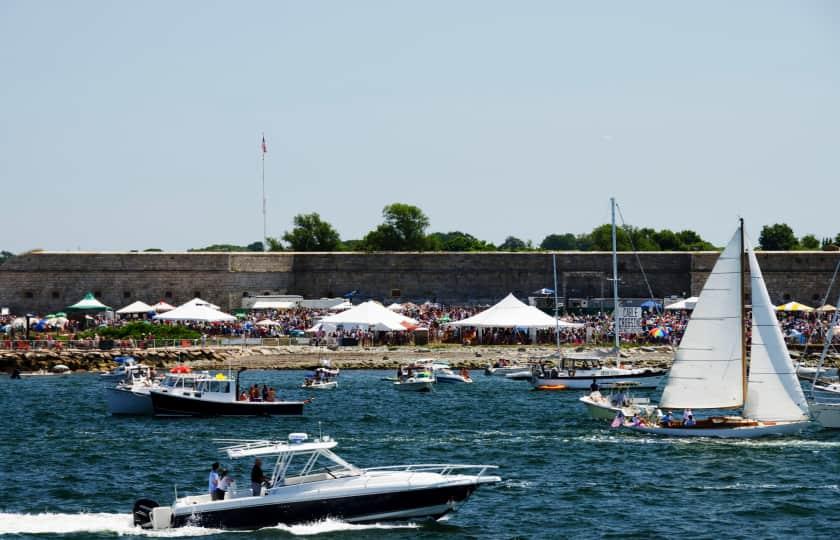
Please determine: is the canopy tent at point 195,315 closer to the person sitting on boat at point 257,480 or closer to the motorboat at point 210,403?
the motorboat at point 210,403

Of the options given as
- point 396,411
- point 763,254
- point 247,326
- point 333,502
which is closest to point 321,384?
point 396,411

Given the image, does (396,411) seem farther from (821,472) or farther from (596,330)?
(596,330)

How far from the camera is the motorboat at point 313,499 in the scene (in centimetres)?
2234

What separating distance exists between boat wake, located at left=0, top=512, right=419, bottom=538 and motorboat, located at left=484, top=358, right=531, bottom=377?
1252 inches

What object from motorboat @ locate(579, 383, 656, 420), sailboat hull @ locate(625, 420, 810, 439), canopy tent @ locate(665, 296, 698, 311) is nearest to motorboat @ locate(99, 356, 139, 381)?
motorboat @ locate(579, 383, 656, 420)

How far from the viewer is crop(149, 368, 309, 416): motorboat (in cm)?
3934

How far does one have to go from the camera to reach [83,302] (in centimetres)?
6962

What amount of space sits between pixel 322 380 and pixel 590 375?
10093 millimetres

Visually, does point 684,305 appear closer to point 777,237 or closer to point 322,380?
point 322,380

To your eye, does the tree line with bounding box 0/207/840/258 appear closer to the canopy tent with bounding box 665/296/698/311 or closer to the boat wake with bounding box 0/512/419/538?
the canopy tent with bounding box 665/296/698/311

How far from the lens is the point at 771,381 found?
111 feet

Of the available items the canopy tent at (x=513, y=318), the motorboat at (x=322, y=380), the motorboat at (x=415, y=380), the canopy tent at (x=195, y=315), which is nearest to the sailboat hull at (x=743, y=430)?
the motorboat at (x=415, y=380)

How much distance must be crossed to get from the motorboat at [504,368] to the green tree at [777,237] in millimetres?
68341

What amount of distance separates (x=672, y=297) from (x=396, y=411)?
115 feet
